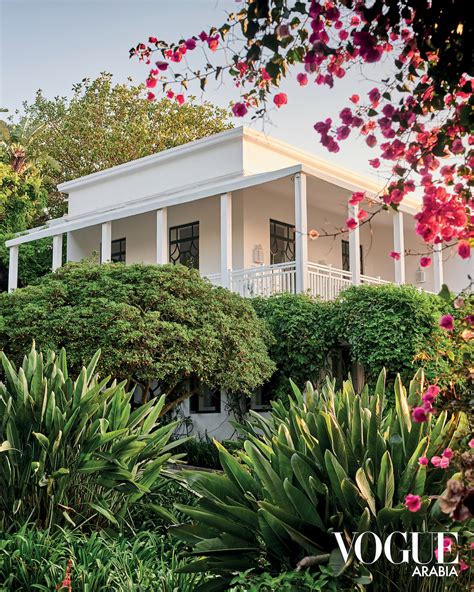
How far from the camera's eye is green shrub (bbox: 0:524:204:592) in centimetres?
585

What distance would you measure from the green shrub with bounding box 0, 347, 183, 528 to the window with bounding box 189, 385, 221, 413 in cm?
1026

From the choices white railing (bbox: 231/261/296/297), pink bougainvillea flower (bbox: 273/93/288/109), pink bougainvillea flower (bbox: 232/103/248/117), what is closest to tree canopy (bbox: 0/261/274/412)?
white railing (bbox: 231/261/296/297)

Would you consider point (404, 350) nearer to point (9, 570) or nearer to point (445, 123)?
point (9, 570)

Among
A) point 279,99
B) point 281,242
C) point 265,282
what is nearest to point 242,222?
point 281,242

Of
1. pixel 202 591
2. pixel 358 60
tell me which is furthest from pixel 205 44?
pixel 202 591

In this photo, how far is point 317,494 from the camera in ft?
18.1

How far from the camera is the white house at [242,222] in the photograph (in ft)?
57.2

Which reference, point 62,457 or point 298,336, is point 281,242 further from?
point 62,457

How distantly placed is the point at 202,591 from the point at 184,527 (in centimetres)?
47

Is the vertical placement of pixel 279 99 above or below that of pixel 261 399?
above

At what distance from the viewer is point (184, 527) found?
5.73 meters

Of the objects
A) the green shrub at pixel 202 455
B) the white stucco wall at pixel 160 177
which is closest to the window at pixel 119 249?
the white stucco wall at pixel 160 177

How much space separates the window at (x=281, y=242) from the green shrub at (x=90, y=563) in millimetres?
13731

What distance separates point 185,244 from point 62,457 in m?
13.9
